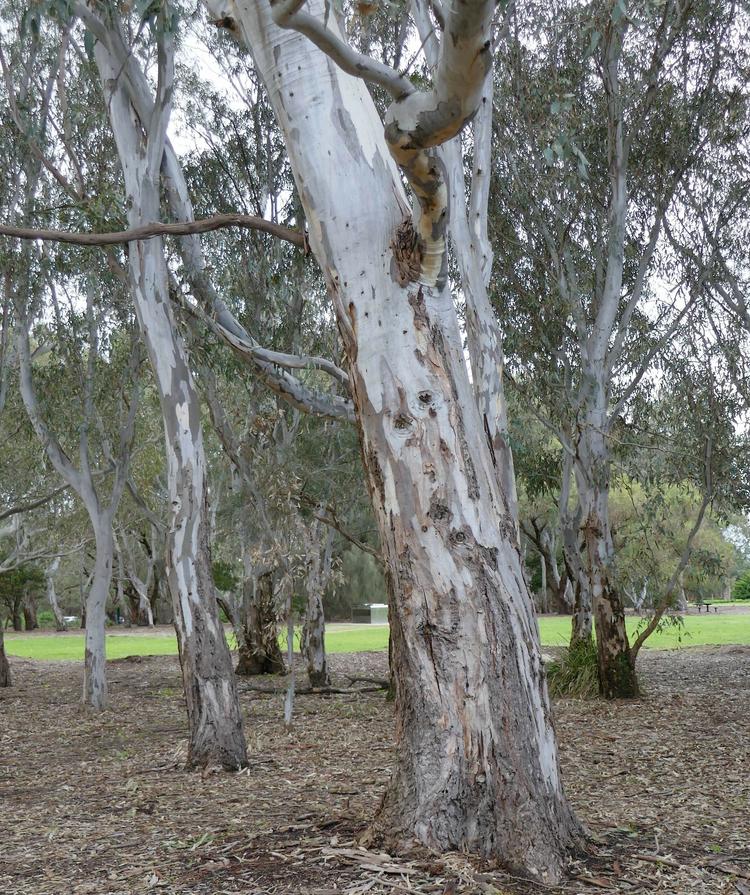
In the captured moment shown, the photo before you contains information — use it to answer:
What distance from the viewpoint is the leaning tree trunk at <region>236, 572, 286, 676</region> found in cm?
1422

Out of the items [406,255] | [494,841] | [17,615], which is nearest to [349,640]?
[17,615]

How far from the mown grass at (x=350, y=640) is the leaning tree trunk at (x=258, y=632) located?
5883 millimetres

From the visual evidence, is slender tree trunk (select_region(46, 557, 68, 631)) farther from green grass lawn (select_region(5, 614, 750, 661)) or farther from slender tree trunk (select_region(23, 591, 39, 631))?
green grass lawn (select_region(5, 614, 750, 661))

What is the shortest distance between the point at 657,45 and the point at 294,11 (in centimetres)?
867

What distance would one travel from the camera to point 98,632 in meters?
11.5

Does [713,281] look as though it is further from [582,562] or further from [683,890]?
[683,890]

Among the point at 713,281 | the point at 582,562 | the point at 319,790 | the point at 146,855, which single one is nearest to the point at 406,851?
the point at 146,855

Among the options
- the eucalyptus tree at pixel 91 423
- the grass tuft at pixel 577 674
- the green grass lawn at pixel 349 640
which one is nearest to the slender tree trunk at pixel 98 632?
the eucalyptus tree at pixel 91 423

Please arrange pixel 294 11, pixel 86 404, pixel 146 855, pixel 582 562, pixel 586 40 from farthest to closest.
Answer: pixel 86 404
pixel 582 562
pixel 586 40
pixel 146 855
pixel 294 11

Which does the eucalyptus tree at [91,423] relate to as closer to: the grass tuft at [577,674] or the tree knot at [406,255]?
the grass tuft at [577,674]

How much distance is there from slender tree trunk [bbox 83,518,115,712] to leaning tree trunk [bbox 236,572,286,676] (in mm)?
2336

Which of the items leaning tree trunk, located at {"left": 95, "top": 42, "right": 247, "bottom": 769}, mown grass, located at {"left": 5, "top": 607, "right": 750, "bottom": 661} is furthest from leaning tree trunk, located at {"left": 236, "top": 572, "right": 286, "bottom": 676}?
leaning tree trunk, located at {"left": 95, "top": 42, "right": 247, "bottom": 769}

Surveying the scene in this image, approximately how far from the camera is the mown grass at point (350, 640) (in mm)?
21562

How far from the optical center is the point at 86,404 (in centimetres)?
1249
